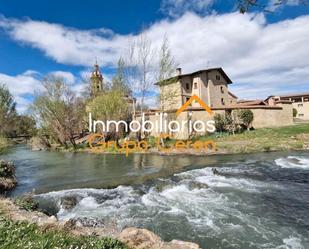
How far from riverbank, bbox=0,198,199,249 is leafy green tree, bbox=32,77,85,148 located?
2603cm

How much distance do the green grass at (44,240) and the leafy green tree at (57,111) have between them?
2646cm

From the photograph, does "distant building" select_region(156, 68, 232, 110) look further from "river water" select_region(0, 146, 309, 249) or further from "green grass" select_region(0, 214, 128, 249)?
"green grass" select_region(0, 214, 128, 249)

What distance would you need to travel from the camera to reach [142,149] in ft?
81.3

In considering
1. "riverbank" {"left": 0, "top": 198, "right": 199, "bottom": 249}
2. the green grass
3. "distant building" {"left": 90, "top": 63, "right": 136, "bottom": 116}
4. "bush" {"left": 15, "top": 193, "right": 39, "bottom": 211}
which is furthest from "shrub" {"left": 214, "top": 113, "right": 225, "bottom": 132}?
the green grass

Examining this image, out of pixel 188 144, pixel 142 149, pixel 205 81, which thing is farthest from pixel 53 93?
pixel 205 81

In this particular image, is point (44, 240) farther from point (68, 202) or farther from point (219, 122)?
point (219, 122)

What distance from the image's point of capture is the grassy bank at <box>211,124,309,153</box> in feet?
68.9

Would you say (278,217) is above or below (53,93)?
below

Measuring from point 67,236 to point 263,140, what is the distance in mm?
Answer: 21611

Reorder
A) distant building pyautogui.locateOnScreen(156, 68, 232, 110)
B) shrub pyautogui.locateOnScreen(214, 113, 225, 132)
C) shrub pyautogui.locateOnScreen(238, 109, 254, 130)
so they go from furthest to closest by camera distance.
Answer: distant building pyautogui.locateOnScreen(156, 68, 232, 110), shrub pyautogui.locateOnScreen(238, 109, 254, 130), shrub pyautogui.locateOnScreen(214, 113, 225, 132)

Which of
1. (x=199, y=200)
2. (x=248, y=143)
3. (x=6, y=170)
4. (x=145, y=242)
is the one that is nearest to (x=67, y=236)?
(x=145, y=242)

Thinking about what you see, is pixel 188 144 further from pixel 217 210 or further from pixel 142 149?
pixel 217 210

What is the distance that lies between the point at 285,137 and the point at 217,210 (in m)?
18.6

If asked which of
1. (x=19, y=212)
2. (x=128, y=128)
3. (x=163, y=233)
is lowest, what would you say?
(x=163, y=233)
